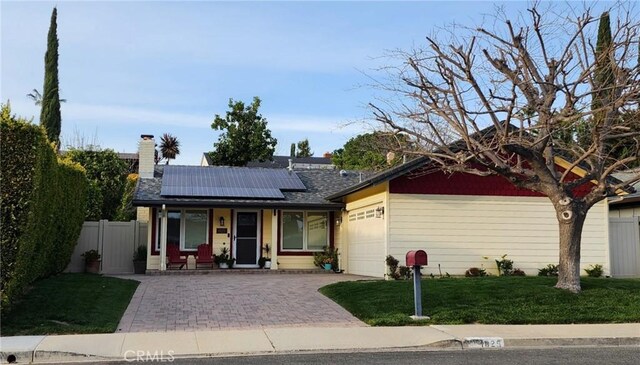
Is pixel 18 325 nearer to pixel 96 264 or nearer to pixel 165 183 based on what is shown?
pixel 96 264

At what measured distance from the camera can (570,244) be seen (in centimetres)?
1345

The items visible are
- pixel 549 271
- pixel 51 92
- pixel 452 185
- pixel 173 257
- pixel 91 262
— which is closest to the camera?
pixel 549 271

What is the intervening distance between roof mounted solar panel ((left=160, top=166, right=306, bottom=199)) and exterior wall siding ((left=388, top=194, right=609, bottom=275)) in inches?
234

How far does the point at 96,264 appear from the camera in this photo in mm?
20516

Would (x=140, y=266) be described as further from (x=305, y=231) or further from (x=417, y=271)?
(x=417, y=271)

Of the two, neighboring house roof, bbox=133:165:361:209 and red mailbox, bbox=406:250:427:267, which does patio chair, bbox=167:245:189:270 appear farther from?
red mailbox, bbox=406:250:427:267

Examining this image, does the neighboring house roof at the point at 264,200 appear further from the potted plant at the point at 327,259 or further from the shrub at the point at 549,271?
the shrub at the point at 549,271

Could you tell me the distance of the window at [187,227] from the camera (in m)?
21.8

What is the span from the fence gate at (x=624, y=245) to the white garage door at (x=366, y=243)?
8325mm

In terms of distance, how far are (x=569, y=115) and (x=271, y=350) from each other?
26.6ft

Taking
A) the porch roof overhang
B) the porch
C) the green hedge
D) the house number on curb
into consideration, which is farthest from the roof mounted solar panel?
the house number on curb

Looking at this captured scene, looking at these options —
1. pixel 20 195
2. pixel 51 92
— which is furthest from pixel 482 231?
pixel 51 92

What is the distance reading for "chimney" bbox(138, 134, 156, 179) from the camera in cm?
2378

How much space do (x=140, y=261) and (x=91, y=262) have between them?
1.62 metres
